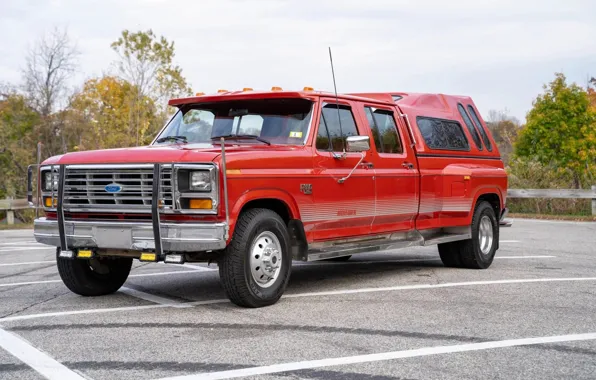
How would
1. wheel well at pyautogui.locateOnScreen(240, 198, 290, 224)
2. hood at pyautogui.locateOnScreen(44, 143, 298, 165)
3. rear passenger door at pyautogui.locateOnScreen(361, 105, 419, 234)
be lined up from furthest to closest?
rear passenger door at pyautogui.locateOnScreen(361, 105, 419, 234), wheel well at pyautogui.locateOnScreen(240, 198, 290, 224), hood at pyautogui.locateOnScreen(44, 143, 298, 165)

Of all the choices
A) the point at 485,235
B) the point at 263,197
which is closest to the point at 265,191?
the point at 263,197

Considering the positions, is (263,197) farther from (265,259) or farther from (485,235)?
(485,235)

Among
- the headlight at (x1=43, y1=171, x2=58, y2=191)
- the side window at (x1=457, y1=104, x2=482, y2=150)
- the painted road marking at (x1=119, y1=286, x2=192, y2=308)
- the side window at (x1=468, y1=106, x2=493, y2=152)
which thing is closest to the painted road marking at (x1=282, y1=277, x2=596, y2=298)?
the painted road marking at (x1=119, y1=286, x2=192, y2=308)

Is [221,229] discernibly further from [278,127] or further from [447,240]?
[447,240]

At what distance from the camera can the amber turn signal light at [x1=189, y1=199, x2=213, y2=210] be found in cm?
636

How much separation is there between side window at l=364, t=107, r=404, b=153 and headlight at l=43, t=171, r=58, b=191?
3483mm

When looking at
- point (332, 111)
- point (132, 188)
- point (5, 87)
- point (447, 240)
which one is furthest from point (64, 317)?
point (5, 87)

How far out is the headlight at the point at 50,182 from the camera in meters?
7.13

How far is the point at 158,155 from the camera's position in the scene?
6.55 m

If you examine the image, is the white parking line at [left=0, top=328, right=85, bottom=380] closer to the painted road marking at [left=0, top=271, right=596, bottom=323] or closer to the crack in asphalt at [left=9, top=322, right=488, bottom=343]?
the crack in asphalt at [left=9, top=322, right=488, bottom=343]

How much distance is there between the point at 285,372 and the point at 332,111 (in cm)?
399

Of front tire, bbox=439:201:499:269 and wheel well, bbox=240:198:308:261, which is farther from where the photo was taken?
front tire, bbox=439:201:499:269

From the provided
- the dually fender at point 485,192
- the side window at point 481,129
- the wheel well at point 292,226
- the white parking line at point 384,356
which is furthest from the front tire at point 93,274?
the side window at point 481,129

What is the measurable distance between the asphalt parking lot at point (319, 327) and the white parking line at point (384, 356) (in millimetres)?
12
